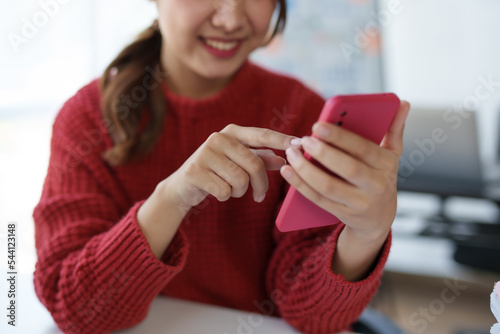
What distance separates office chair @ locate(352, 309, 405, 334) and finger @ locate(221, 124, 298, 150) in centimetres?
36

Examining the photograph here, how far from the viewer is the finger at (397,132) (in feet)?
1.25

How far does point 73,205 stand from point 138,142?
0.12 m

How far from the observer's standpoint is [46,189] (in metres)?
0.61

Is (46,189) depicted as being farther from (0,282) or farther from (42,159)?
(42,159)

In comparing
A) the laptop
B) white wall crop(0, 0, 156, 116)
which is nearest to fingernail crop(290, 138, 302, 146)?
the laptop

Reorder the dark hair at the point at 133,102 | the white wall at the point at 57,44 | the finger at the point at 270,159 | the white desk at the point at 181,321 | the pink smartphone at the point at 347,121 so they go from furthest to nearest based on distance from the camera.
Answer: the white wall at the point at 57,44
the dark hair at the point at 133,102
the white desk at the point at 181,321
the finger at the point at 270,159
the pink smartphone at the point at 347,121

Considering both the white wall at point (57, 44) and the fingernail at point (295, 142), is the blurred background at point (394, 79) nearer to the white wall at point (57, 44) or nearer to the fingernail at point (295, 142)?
the white wall at point (57, 44)

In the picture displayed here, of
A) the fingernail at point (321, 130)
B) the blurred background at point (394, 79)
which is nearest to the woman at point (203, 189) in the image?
the fingernail at point (321, 130)

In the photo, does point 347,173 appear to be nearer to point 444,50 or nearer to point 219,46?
point 219,46

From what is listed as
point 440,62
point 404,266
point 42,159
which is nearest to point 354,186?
point 404,266

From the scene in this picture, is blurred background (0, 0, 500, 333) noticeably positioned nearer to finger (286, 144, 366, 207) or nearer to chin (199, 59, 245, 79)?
chin (199, 59, 245, 79)

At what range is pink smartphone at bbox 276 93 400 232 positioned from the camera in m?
0.33

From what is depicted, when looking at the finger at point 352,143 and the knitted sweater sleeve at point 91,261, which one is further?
the knitted sweater sleeve at point 91,261

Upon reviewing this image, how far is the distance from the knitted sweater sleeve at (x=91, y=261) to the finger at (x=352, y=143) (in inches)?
10.0
